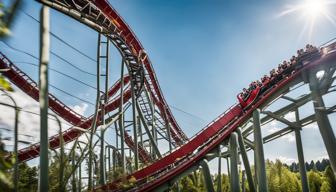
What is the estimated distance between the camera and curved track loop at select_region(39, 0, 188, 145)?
1173 centimetres

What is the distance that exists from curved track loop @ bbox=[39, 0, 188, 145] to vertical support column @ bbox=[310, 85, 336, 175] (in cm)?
891

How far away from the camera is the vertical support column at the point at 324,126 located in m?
10.7

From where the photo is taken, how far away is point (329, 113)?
11438 millimetres

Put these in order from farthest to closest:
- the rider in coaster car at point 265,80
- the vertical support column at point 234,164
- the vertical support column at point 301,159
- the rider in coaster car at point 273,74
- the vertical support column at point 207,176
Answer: the rider in coaster car at point 265,80 → the rider in coaster car at point 273,74 → the vertical support column at point 301,159 → the vertical support column at point 207,176 → the vertical support column at point 234,164

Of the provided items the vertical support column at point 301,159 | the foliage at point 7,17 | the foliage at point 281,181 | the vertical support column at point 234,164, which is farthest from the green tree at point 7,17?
the foliage at point 281,181

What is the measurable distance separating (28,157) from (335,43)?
18.2 metres

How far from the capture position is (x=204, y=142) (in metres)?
13.6

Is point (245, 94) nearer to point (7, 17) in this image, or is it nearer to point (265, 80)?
point (265, 80)

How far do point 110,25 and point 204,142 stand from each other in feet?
21.9

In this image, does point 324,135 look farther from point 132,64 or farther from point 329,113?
point 132,64

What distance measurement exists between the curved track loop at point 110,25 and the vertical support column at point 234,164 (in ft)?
23.1

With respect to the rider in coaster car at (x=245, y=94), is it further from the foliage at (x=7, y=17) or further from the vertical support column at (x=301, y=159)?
the foliage at (x=7, y=17)

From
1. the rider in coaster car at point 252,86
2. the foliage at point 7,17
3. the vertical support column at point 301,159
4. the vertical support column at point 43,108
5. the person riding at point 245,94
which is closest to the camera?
the foliage at point 7,17

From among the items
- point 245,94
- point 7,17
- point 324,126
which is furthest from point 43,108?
point 245,94
